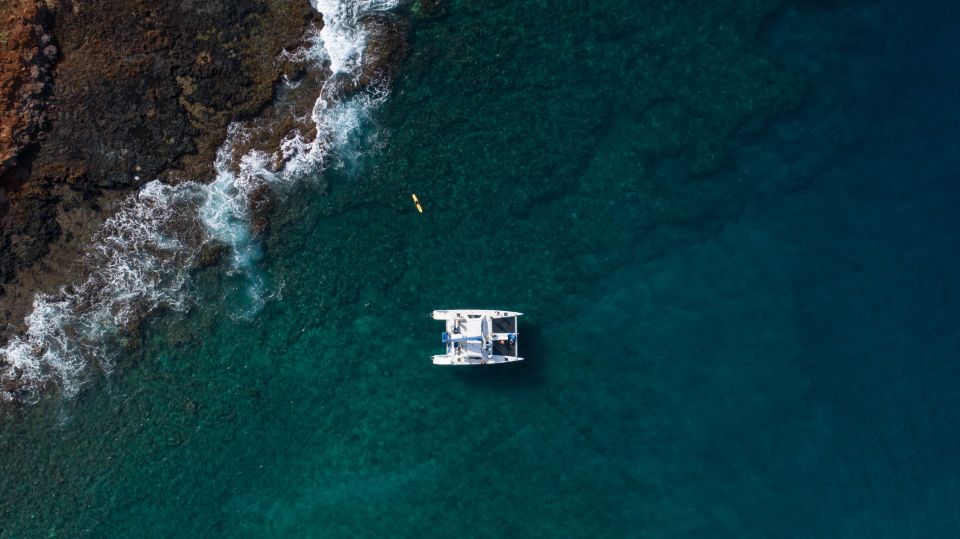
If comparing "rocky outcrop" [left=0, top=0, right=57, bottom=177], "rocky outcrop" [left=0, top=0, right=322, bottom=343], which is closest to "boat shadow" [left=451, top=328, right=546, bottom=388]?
"rocky outcrop" [left=0, top=0, right=322, bottom=343]

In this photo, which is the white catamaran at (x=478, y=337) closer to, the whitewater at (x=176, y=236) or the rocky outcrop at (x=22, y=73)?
the whitewater at (x=176, y=236)

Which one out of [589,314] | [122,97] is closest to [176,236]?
[122,97]

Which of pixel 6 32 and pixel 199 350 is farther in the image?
pixel 199 350

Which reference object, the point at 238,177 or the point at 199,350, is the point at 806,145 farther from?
the point at 199,350

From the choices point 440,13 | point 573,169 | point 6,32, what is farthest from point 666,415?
point 6,32

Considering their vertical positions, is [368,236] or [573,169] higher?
[573,169]
